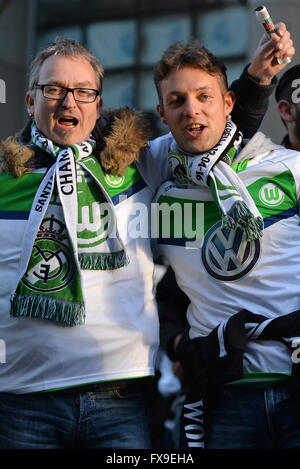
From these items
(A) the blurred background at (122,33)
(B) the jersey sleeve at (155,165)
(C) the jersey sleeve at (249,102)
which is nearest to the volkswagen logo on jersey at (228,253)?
(B) the jersey sleeve at (155,165)

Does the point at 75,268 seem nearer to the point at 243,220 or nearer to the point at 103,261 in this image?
the point at 103,261

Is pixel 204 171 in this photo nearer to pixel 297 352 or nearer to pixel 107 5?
pixel 297 352

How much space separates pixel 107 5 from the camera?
8.72 m

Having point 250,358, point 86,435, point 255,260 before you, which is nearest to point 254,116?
point 255,260

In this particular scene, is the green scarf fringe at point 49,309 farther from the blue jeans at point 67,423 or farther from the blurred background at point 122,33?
the blurred background at point 122,33

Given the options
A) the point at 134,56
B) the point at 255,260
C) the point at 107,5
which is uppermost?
the point at 107,5

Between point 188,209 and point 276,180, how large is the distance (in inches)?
14.0

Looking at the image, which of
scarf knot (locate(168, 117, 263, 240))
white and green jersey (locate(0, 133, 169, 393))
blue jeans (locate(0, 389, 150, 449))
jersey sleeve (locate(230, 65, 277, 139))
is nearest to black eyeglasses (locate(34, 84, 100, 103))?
white and green jersey (locate(0, 133, 169, 393))

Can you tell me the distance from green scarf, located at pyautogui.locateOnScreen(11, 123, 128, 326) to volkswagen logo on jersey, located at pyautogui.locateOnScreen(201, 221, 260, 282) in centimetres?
33

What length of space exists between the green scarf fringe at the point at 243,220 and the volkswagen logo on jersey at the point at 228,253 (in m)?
0.05

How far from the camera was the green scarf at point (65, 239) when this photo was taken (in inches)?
92.8

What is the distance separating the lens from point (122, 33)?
8648mm

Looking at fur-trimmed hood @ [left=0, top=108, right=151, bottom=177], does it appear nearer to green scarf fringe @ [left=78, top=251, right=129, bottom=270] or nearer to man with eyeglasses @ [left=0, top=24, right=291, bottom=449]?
man with eyeglasses @ [left=0, top=24, right=291, bottom=449]

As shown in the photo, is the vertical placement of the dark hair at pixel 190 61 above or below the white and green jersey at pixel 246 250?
above
